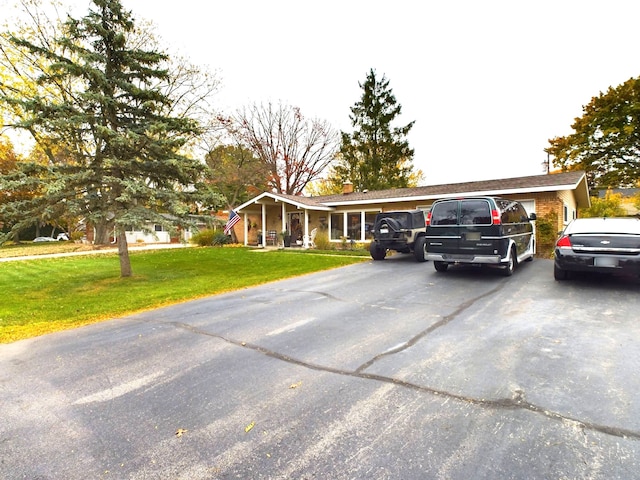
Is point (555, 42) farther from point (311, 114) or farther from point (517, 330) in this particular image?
point (311, 114)

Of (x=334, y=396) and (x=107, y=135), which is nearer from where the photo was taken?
(x=334, y=396)

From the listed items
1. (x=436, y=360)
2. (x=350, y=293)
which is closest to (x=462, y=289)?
(x=350, y=293)

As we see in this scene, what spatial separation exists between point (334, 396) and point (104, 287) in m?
8.42

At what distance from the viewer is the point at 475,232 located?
7859 millimetres

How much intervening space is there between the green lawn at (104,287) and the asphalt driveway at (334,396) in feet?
3.45

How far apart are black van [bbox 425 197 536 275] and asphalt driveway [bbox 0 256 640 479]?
2417 mm

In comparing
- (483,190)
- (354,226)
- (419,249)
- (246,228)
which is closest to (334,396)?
(419,249)

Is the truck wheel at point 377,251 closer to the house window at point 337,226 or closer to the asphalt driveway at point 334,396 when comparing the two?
the asphalt driveway at point 334,396

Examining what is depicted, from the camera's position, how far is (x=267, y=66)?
25.0m

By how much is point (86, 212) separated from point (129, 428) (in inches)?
326

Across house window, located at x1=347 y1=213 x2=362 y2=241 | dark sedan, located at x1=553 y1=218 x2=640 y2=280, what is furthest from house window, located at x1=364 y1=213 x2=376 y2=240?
dark sedan, located at x1=553 y1=218 x2=640 y2=280

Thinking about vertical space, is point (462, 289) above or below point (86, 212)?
below

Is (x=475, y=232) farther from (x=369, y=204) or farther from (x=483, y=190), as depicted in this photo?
(x=369, y=204)

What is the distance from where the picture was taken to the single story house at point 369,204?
1328 cm
